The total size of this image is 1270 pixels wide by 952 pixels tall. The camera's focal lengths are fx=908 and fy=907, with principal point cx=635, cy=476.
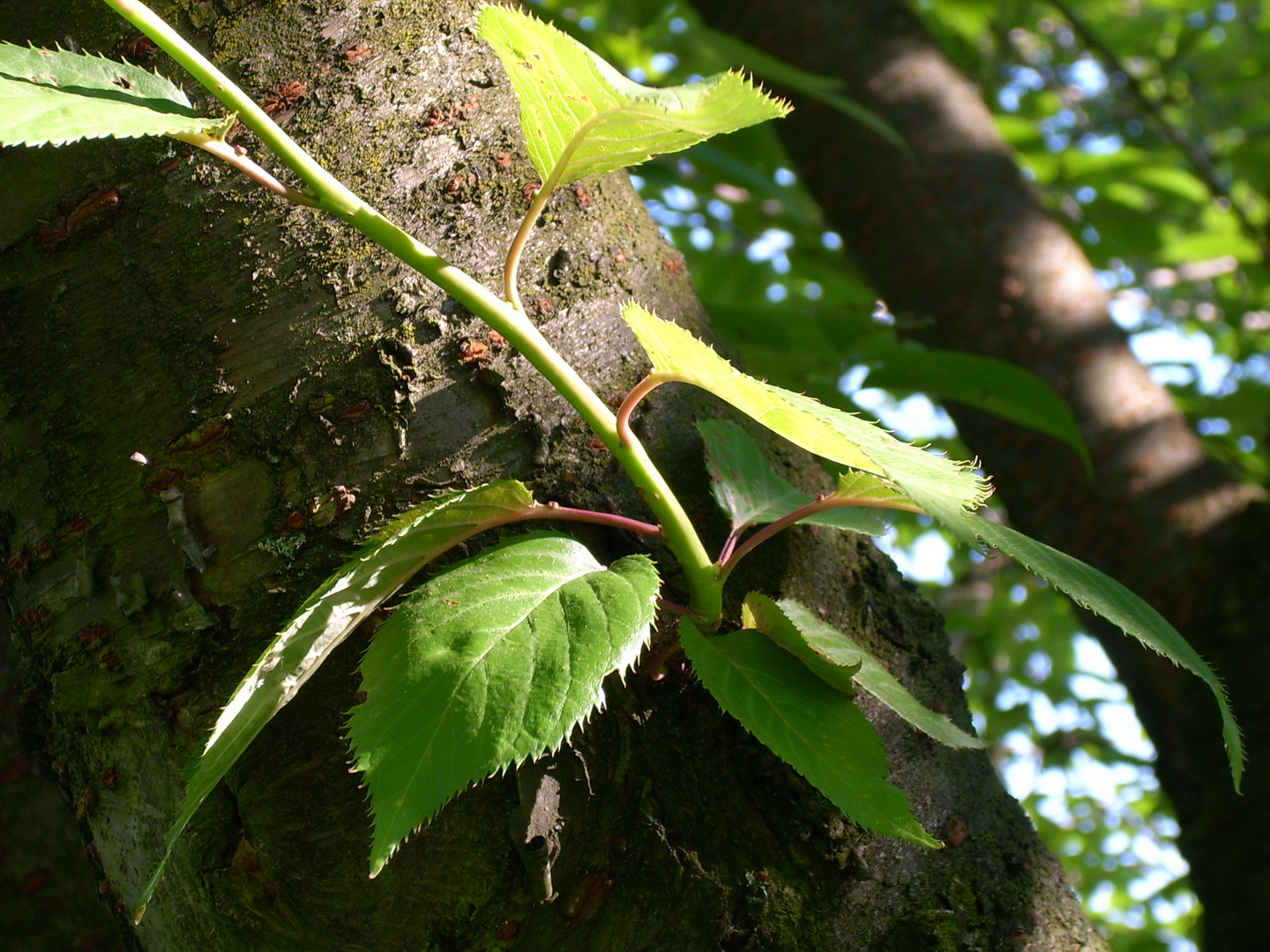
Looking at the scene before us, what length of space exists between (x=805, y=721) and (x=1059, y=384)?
1609 millimetres

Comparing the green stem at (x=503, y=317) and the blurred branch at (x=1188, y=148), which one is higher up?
the green stem at (x=503, y=317)

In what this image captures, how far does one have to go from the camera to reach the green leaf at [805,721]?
0.60 m

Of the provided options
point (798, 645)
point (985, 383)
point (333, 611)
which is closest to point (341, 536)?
point (333, 611)

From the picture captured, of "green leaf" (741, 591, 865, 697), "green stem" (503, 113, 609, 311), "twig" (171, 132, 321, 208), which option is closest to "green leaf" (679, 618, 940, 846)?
"green leaf" (741, 591, 865, 697)

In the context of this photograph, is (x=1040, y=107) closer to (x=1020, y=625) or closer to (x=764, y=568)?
(x=1020, y=625)

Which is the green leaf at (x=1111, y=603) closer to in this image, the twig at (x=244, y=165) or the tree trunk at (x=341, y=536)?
the tree trunk at (x=341, y=536)

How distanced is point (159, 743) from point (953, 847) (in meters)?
0.66

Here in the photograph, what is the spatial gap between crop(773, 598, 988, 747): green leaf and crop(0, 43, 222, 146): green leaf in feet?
1.80

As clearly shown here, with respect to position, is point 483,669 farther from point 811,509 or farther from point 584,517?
point 811,509

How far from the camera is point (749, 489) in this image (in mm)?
778

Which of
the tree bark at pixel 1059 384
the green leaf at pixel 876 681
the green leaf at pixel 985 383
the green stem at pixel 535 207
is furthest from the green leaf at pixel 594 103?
the tree bark at pixel 1059 384

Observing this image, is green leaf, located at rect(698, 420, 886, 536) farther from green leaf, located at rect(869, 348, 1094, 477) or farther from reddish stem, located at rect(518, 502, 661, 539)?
green leaf, located at rect(869, 348, 1094, 477)

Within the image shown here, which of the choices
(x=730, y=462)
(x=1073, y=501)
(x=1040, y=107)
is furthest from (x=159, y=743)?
(x=1040, y=107)

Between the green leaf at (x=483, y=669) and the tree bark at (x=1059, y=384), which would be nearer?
the green leaf at (x=483, y=669)
